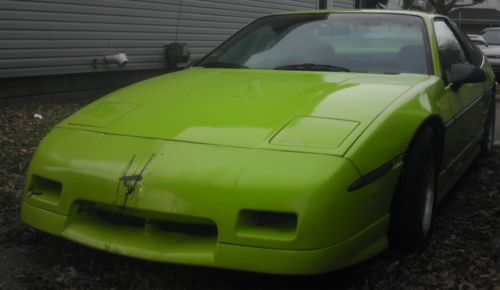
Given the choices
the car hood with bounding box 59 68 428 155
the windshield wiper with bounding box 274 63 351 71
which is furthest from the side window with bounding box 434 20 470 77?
the windshield wiper with bounding box 274 63 351 71

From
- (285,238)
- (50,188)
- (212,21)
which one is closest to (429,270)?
(285,238)

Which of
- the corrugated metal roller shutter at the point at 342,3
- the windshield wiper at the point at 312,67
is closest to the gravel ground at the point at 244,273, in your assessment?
the windshield wiper at the point at 312,67

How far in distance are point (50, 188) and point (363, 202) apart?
5.03ft

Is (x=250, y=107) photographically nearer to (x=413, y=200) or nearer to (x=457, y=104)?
(x=413, y=200)

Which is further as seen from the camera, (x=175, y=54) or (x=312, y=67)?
(x=175, y=54)

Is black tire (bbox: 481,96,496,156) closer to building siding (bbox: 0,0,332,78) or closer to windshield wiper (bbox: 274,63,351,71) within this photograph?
windshield wiper (bbox: 274,63,351,71)

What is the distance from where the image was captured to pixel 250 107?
320cm

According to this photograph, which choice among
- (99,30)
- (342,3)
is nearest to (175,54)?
(99,30)

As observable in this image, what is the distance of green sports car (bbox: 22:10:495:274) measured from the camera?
2578 millimetres

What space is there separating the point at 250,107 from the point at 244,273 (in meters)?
0.84

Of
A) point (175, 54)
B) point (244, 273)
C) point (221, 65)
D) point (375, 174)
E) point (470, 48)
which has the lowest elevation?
point (244, 273)

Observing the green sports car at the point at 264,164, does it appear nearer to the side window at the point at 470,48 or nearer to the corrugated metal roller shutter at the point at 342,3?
the side window at the point at 470,48

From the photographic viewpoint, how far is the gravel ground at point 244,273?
288 cm

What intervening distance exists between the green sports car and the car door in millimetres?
33
